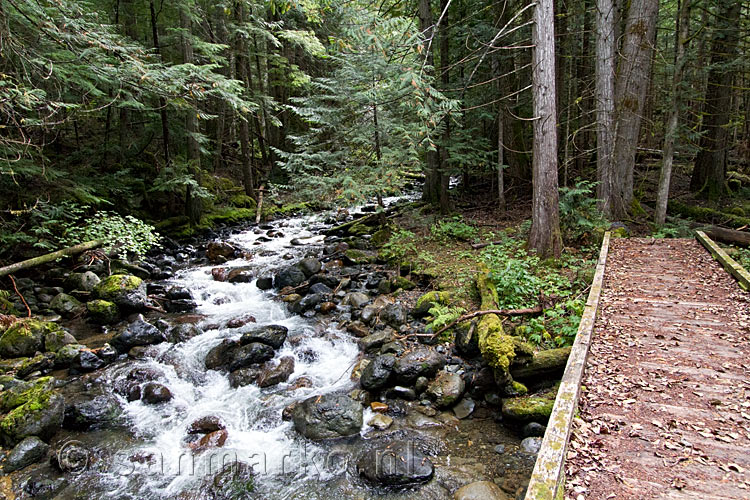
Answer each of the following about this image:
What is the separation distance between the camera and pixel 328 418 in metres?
5.35

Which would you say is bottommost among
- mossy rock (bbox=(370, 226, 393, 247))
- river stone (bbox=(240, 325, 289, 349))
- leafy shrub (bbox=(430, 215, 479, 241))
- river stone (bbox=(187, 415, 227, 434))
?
river stone (bbox=(187, 415, 227, 434))

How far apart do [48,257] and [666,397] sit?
1197 centimetres

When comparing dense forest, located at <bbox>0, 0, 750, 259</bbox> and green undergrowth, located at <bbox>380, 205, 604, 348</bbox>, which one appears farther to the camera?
dense forest, located at <bbox>0, 0, 750, 259</bbox>

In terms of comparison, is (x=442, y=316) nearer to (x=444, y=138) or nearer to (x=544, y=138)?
(x=544, y=138)

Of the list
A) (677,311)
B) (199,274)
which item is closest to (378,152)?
(199,274)

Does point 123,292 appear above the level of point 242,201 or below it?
below

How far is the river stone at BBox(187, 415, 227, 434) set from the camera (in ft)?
18.1

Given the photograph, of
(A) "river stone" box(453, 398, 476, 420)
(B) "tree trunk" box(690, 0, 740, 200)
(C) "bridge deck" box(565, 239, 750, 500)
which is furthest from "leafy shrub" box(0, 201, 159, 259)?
(B) "tree trunk" box(690, 0, 740, 200)

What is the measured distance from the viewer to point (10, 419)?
503cm

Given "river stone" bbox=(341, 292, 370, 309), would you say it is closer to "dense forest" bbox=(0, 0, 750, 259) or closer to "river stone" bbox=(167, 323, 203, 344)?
"dense forest" bbox=(0, 0, 750, 259)

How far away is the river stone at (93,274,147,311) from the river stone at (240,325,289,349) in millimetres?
3475

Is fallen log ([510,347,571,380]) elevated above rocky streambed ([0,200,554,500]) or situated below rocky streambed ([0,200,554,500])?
above

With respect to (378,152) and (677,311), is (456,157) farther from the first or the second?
(677,311)

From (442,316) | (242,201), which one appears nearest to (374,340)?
(442,316)
